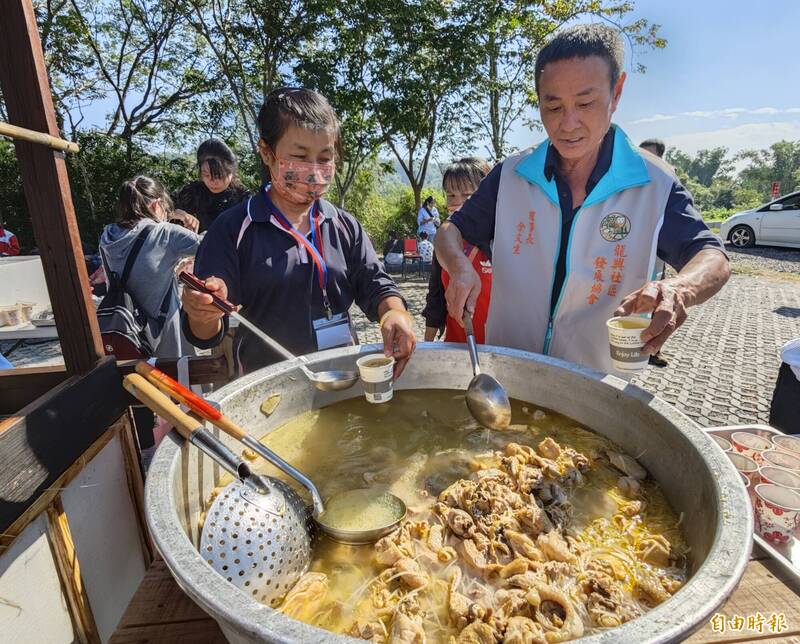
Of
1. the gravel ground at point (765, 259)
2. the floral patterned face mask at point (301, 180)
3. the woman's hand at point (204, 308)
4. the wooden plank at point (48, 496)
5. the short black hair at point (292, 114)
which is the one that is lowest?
the gravel ground at point (765, 259)

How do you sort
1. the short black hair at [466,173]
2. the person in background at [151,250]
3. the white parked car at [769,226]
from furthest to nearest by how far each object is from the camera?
the white parked car at [769,226], the short black hair at [466,173], the person in background at [151,250]

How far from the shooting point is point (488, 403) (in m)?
1.70

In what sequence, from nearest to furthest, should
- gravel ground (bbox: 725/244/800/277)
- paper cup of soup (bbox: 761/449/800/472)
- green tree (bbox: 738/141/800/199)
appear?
paper cup of soup (bbox: 761/449/800/472), gravel ground (bbox: 725/244/800/277), green tree (bbox: 738/141/800/199)

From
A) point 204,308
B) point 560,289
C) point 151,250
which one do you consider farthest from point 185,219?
point 560,289

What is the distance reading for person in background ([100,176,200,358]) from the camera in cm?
349

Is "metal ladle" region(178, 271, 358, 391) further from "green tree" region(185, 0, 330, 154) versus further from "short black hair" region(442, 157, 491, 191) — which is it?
"green tree" region(185, 0, 330, 154)

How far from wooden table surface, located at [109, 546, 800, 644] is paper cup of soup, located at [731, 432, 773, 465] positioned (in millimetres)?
566

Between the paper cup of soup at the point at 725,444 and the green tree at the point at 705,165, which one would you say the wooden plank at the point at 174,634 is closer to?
the paper cup of soup at the point at 725,444

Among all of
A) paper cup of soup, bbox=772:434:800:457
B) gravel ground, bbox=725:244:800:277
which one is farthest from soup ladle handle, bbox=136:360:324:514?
gravel ground, bbox=725:244:800:277

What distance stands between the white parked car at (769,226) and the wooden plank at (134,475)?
1859 centimetres

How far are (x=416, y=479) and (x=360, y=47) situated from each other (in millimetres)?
12112

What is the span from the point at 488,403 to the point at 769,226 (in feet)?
59.4

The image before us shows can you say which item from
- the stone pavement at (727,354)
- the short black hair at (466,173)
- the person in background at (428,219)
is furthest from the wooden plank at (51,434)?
the person in background at (428,219)

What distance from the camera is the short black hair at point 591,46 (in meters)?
1.72
